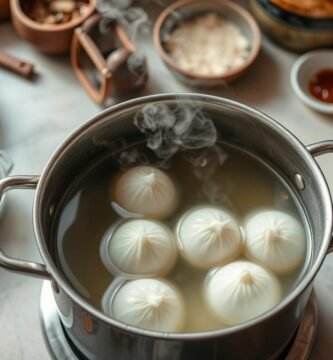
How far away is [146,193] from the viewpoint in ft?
3.20

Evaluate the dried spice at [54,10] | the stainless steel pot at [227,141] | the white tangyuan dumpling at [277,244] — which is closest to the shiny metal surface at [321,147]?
the stainless steel pot at [227,141]

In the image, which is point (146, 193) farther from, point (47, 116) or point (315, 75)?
point (315, 75)

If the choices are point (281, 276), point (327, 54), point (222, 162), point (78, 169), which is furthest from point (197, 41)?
point (281, 276)

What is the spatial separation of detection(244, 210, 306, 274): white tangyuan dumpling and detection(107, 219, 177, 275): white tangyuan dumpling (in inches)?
4.9

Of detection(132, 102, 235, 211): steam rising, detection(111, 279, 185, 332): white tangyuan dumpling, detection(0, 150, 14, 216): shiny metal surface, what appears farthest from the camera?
detection(0, 150, 14, 216): shiny metal surface

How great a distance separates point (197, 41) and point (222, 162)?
41cm

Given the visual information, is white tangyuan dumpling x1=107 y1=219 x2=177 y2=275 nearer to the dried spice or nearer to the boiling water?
the boiling water

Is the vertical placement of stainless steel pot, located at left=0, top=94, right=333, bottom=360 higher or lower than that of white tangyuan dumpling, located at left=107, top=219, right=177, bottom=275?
higher

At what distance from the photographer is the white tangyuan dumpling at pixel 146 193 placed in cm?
98

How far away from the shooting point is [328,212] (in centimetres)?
78

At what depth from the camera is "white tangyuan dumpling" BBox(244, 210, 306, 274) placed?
0.91 metres

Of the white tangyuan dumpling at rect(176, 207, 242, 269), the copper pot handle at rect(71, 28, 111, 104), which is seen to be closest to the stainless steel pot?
the white tangyuan dumpling at rect(176, 207, 242, 269)

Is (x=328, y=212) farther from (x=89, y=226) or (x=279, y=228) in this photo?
(x=89, y=226)

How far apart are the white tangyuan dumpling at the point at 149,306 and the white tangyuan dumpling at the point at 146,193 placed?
0.14 meters
